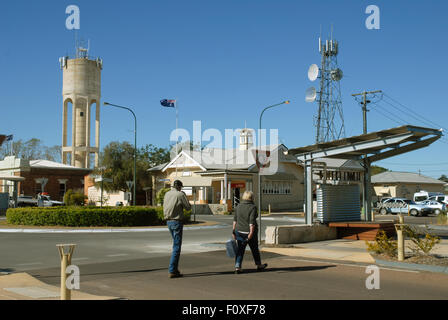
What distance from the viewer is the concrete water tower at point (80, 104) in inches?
2783

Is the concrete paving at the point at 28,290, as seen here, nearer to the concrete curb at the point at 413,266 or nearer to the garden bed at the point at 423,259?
the concrete curb at the point at 413,266

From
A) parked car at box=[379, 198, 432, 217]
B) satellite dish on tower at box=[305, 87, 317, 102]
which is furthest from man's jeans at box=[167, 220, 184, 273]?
parked car at box=[379, 198, 432, 217]

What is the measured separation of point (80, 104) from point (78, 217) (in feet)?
165

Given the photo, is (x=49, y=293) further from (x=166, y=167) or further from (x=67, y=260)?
(x=166, y=167)

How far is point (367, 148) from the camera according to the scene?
15.5 metres

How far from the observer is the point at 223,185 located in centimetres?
4659

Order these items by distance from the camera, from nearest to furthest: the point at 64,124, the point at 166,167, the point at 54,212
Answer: the point at 54,212
the point at 166,167
the point at 64,124

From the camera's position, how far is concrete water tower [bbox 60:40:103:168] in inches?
2783

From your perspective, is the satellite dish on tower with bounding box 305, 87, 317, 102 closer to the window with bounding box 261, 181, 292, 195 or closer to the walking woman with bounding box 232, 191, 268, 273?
the window with bounding box 261, 181, 292, 195

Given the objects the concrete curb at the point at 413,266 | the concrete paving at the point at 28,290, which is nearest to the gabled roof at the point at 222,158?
the concrete curb at the point at 413,266

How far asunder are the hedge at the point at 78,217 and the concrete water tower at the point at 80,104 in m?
46.2

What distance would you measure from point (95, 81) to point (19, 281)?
66757 mm
